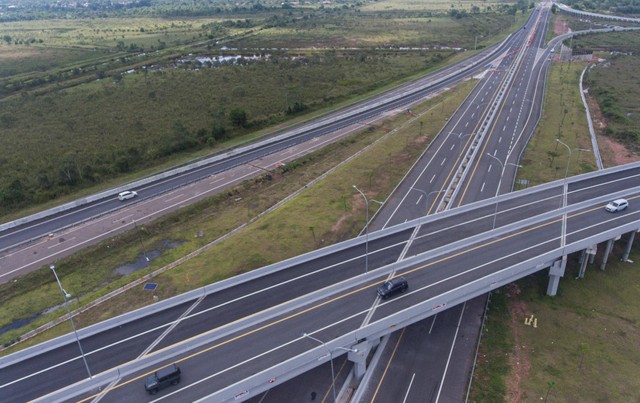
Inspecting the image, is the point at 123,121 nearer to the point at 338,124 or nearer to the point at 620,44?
the point at 338,124

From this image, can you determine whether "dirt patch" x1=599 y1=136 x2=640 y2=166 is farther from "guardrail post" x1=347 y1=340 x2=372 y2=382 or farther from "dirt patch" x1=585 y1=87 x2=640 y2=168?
"guardrail post" x1=347 y1=340 x2=372 y2=382

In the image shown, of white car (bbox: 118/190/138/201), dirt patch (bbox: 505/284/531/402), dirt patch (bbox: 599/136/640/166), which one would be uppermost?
white car (bbox: 118/190/138/201)

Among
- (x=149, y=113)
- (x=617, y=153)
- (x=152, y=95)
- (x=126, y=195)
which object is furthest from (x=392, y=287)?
(x=152, y=95)

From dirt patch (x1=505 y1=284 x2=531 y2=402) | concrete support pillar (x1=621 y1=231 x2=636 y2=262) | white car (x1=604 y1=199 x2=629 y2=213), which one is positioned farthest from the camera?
white car (x1=604 y1=199 x2=629 y2=213)

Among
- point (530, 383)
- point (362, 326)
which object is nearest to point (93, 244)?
point (362, 326)

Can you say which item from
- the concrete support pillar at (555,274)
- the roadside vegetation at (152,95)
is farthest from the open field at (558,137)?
the roadside vegetation at (152,95)

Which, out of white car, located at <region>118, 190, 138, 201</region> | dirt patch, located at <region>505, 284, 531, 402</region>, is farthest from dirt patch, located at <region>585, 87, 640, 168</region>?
white car, located at <region>118, 190, 138, 201</region>

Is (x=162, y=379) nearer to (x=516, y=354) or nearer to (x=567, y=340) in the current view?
(x=516, y=354)
